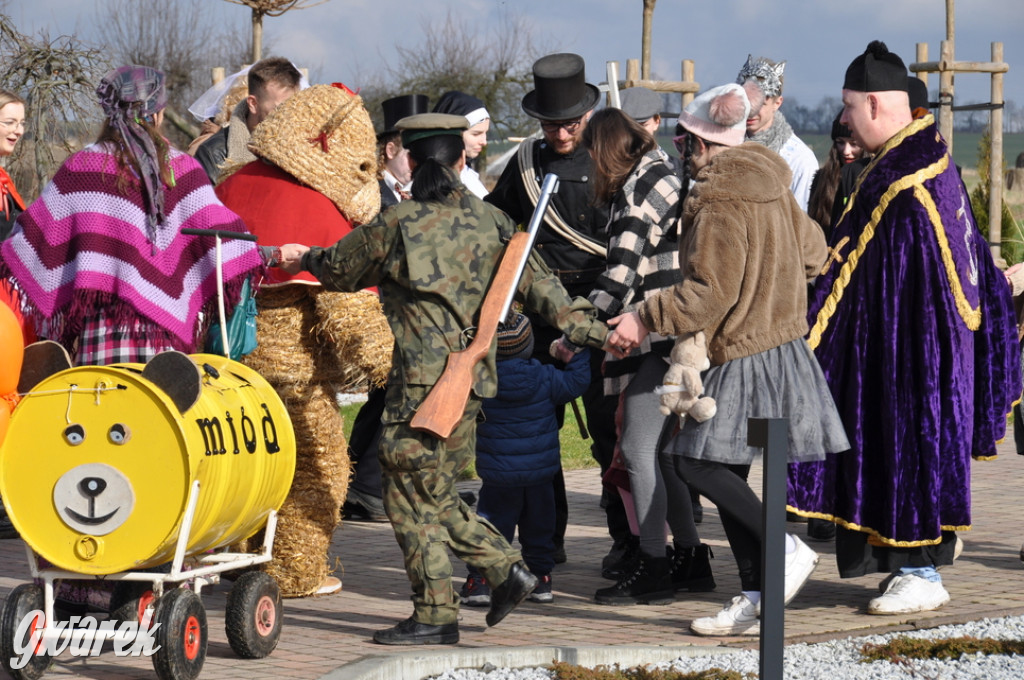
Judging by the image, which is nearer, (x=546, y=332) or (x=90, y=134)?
(x=546, y=332)

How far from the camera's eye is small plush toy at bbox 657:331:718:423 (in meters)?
5.05

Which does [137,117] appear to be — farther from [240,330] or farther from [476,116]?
[476,116]

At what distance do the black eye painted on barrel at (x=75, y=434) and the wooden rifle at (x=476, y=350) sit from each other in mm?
1066

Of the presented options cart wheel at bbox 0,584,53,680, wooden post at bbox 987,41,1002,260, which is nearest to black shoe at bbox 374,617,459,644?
cart wheel at bbox 0,584,53,680

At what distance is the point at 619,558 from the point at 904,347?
1625 mm

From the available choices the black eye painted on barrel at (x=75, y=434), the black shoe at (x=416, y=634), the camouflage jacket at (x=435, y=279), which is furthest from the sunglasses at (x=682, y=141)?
the black eye painted on barrel at (x=75, y=434)

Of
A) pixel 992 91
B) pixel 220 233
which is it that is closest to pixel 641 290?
pixel 220 233

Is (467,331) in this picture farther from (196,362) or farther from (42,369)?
(42,369)

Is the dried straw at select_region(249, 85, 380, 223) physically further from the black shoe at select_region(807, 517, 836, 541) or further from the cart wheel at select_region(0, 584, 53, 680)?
the black shoe at select_region(807, 517, 836, 541)

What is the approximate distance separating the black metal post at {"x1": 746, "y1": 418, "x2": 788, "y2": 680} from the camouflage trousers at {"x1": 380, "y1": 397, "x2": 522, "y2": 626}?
1.55 metres

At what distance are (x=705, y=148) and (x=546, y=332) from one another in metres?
1.49

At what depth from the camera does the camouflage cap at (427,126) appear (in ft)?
16.8

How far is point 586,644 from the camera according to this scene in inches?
198

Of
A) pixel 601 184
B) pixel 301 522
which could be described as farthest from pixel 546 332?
pixel 301 522
